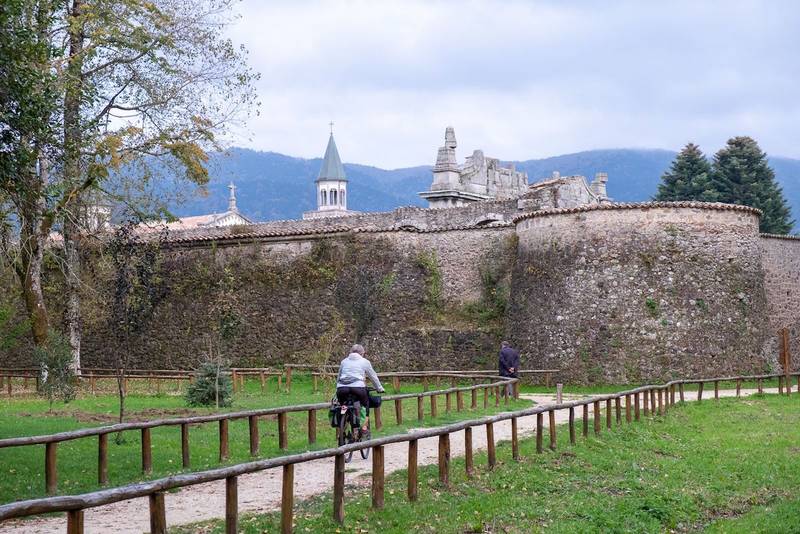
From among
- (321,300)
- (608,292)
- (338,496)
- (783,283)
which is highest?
(783,283)

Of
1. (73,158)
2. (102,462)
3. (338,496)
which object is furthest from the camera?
(73,158)

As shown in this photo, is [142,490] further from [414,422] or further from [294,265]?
[294,265]

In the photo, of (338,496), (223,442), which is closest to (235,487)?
(338,496)

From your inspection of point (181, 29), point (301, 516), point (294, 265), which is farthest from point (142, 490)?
point (294, 265)

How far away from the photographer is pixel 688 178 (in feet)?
179

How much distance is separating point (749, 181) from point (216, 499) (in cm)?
4663

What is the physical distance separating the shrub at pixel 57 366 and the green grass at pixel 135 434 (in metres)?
0.41

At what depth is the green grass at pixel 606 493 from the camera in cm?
1026

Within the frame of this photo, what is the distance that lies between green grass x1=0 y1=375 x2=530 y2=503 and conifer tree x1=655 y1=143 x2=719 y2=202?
32.3 m

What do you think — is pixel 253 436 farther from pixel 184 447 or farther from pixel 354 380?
pixel 354 380

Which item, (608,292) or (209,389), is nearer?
(209,389)

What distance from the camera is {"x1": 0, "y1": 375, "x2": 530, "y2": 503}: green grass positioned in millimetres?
12711

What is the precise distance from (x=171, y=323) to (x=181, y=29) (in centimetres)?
1101

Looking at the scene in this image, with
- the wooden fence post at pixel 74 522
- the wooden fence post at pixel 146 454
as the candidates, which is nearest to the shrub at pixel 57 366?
the wooden fence post at pixel 146 454
